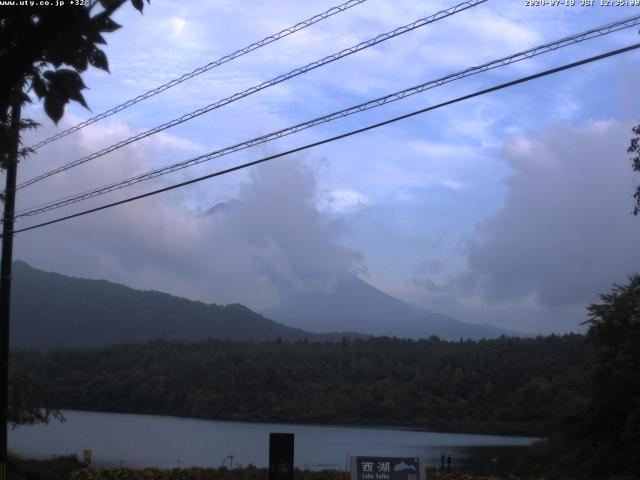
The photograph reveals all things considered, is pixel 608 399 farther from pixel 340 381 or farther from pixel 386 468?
pixel 340 381

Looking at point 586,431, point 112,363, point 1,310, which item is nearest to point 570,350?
point 586,431

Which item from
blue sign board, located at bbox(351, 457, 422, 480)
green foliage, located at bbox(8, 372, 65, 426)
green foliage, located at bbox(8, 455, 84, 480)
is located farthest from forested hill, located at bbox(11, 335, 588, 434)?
blue sign board, located at bbox(351, 457, 422, 480)

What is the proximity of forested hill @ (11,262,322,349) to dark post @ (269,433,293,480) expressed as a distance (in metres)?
136

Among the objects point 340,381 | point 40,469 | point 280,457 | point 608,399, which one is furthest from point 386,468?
point 340,381

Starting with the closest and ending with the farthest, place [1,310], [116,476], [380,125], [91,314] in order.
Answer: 1. [380,125]
2. [1,310]
3. [116,476]
4. [91,314]

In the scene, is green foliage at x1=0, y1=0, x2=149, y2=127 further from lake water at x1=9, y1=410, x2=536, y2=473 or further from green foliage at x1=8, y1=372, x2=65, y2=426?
lake water at x1=9, y1=410, x2=536, y2=473

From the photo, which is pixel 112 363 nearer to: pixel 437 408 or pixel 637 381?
pixel 437 408

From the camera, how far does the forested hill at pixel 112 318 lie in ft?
512

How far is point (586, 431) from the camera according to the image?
1030 inches

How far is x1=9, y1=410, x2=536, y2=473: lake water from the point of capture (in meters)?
37.7

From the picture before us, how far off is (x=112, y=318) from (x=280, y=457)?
168 metres

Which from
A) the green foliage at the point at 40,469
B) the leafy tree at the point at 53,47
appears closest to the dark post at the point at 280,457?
the leafy tree at the point at 53,47

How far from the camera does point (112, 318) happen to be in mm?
175875

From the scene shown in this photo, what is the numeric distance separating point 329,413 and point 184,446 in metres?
25.2
